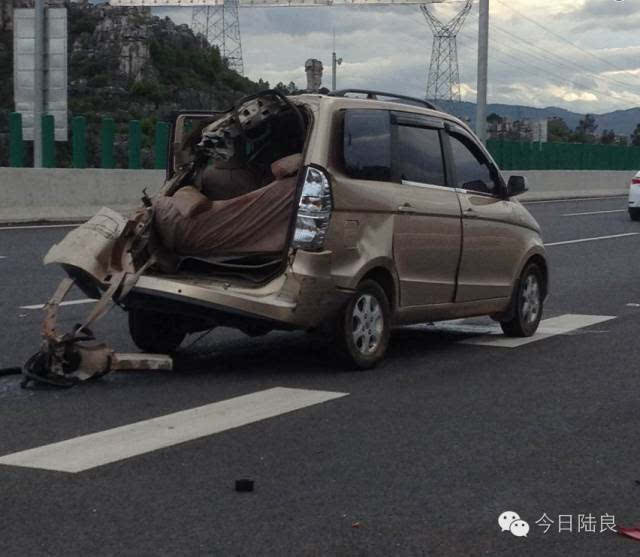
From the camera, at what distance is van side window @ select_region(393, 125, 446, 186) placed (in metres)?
9.59

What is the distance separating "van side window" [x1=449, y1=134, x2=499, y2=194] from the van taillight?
1.77 metres

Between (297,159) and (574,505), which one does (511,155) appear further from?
(574,505)

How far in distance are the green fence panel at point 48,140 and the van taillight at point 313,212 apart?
1864 centimetres

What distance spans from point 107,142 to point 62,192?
119 inches

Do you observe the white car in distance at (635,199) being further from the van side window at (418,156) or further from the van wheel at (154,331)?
the van wheel at (154,331)

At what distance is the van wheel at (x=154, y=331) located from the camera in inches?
380

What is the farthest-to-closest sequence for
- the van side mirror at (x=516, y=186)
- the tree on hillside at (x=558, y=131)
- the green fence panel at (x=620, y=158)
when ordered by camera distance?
the tree on hillside at (x=558, y=131) < the green fence panel at (x=620, y=158) < the van side mirror at (x=516, y=186)

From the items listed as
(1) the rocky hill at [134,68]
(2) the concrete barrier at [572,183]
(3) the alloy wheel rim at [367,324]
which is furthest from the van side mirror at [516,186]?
(1) the rocky hill at [134,68]

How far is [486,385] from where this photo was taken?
8.78 meters

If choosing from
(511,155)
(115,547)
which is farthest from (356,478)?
(511,155)

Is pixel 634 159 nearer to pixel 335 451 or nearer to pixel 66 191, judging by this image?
pixel 66 191

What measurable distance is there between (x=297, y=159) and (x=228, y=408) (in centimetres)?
188

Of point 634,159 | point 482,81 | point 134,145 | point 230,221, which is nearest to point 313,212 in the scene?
point 230,221

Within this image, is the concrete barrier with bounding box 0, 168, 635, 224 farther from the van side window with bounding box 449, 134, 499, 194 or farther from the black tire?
the van side window with bounding box 449, 134, 499, 194
